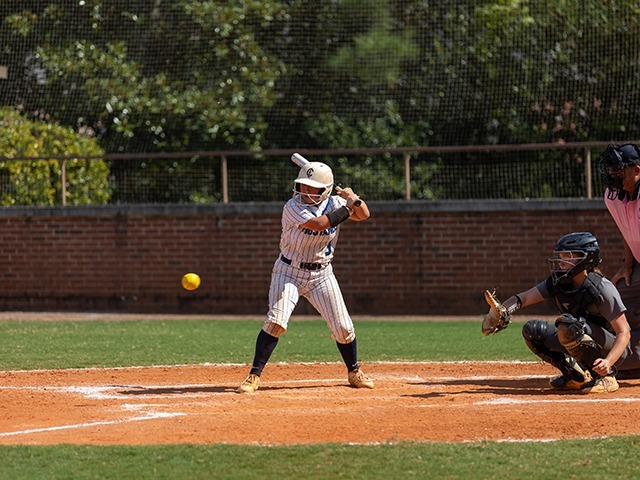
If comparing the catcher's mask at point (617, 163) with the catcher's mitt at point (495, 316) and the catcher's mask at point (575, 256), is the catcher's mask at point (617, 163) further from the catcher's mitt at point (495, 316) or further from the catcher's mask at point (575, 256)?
the catcher's mitt at point (495, 316)

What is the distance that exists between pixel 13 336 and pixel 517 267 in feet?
22.9

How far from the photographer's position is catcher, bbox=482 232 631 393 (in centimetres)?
814

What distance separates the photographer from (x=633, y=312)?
8992 millimetres

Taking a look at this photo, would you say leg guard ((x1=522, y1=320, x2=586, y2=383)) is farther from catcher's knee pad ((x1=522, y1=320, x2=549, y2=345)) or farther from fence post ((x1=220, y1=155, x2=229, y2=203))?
fence post ((x1=220, y1=155, x2=229, y2=203))

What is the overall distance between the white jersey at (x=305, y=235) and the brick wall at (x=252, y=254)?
7884 millimetres

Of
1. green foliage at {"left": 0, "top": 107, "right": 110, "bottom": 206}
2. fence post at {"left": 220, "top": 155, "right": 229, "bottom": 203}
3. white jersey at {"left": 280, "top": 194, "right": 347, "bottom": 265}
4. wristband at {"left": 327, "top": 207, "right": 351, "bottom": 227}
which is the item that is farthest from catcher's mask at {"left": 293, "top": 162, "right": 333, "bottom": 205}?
green foliage at {"left": 0, "top": 107, "right": 110, "bottom": 206}

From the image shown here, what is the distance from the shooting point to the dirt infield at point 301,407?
6758mm

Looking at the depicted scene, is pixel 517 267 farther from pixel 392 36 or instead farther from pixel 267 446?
pixel 267 446

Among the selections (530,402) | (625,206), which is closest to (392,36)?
(625,206)

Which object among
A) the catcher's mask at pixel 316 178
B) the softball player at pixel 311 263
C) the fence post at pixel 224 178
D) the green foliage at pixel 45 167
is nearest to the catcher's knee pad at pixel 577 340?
the softball player at pixel 311 263

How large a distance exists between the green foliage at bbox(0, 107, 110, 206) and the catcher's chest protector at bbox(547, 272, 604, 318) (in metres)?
11.4

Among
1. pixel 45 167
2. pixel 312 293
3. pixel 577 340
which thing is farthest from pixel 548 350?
pixel 45 167

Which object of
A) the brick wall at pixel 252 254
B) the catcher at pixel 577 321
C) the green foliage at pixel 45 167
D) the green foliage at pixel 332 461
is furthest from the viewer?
the green foliage at pixel 45 167

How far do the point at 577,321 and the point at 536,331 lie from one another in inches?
15.6
